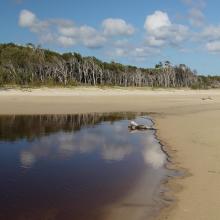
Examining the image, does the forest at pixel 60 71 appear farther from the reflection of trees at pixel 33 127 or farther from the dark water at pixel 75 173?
the dark water at pixel 75 173

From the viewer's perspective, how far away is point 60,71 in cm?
8800

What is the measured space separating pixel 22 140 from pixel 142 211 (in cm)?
1083

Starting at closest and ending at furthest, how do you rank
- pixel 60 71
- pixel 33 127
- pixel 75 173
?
1. pixel 75 173
2. pixel 33 127
3. pixel 60 71

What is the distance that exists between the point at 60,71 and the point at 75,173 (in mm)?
76780

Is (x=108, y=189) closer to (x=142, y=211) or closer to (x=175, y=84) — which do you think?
(x=142, y=211)

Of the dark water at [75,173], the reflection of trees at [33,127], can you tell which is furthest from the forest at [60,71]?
the dark water at [75,173]

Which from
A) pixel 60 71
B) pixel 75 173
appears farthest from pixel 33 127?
pixel 60 71

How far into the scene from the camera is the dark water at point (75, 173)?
9.27 m

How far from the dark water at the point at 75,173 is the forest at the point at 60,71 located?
5067cm

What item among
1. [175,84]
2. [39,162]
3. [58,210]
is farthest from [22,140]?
[175,84]

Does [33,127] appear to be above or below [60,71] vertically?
below

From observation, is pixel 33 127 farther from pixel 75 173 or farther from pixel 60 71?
pixel 60 71

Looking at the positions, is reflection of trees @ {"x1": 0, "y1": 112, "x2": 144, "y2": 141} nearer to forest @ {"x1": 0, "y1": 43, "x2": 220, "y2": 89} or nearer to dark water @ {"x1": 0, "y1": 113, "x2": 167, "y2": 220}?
dark water @ {"x1": 0, "y1": 113, "x2": 167, "y2": 220}

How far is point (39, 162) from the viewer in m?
14.0
